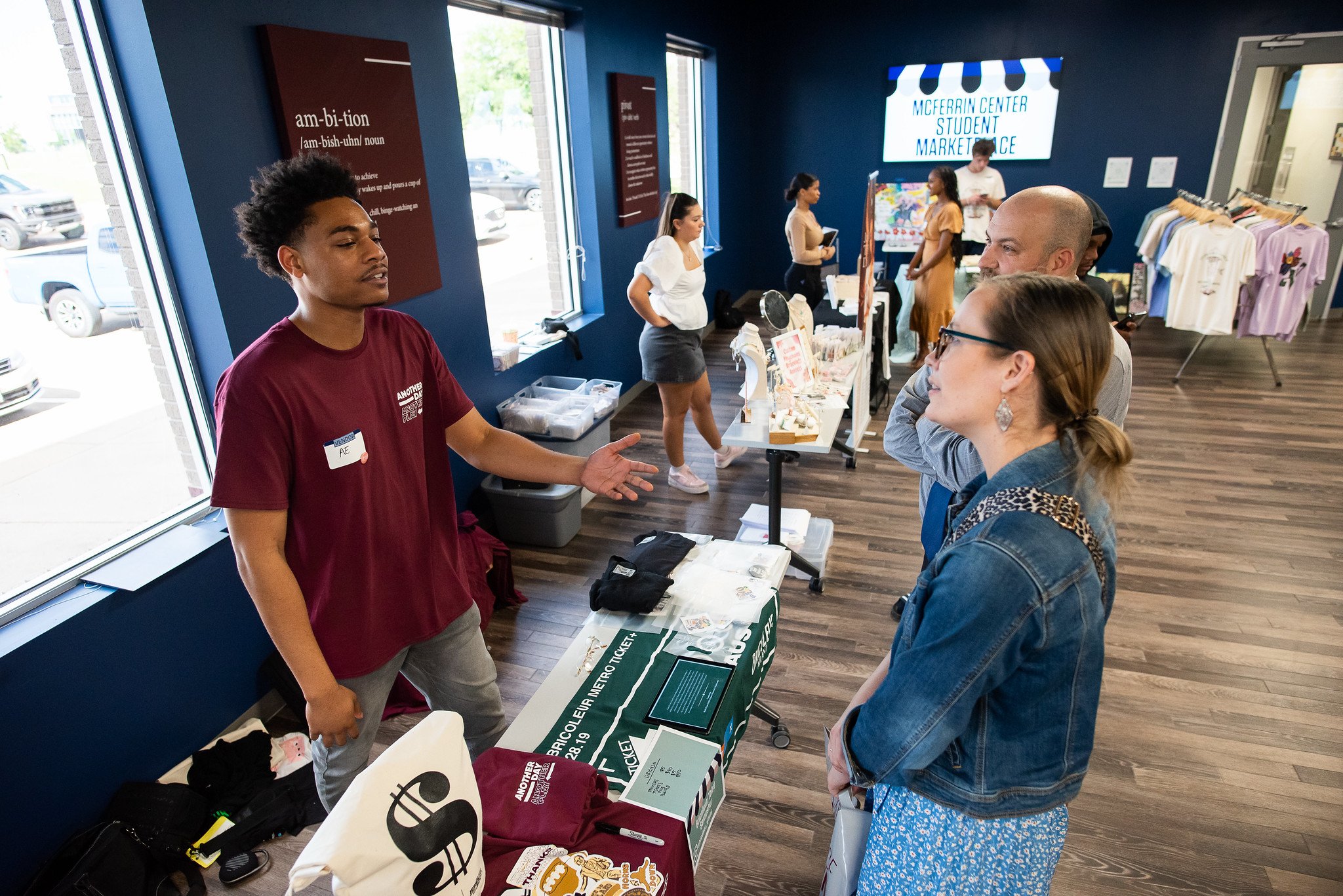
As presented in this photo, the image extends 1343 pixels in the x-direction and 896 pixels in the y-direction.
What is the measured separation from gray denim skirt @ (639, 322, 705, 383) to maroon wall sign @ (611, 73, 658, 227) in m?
1.76

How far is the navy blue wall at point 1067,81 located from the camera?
23.4ft

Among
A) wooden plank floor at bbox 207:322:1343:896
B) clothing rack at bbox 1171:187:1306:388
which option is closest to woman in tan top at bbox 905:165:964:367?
wooden plank floor at bbox 207:322:1343:896

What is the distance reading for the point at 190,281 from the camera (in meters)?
2.47

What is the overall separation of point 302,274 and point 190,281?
1270 millimetres

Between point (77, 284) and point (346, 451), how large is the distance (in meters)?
1.55

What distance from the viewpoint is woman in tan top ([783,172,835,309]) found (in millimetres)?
5500

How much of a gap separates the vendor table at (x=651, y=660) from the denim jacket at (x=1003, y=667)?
1.83ft

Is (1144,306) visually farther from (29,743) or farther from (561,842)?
(29,743)

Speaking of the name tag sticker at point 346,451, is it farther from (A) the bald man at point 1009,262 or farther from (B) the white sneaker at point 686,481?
(B) the white sneaker at point 686,481

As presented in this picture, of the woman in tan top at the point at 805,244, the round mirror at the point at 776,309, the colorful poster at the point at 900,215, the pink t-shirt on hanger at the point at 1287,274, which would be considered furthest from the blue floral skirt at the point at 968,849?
the colorful poster at the point at 900,215

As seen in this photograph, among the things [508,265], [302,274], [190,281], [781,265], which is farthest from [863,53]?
[302,274]

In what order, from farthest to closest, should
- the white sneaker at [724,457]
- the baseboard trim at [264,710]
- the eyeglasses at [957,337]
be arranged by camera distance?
the white sneaker at [724,457], the baseboard trim at [264,710], the eyeglasses at [957,337]

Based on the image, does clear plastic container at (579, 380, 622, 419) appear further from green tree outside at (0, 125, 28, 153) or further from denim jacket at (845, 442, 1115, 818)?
denim jacket at (845, 442, 1115, 818)

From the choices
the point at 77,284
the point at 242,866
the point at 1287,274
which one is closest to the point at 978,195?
the point at 1287,274
